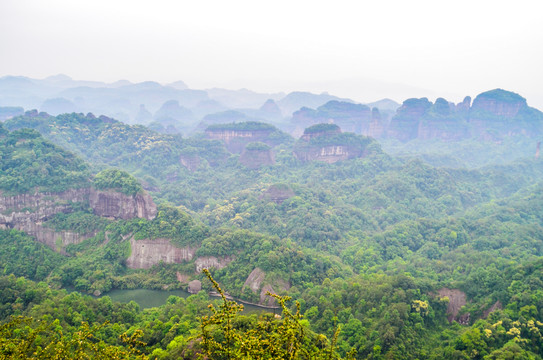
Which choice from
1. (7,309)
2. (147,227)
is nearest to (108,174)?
(147,227)

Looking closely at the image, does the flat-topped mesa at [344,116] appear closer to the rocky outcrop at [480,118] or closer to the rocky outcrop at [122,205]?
the rocky outcrop at [480,118]

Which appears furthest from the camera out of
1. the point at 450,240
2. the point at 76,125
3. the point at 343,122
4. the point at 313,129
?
the point at 343,122

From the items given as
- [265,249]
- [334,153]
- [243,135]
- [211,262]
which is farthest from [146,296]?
[243,135]

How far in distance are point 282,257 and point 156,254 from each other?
1911 centimetres

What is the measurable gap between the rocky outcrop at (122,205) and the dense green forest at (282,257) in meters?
1.03

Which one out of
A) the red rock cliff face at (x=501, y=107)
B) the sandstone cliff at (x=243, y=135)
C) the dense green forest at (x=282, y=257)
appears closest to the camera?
the dense green forest at (x=282, y=257)

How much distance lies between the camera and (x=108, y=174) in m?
56.7

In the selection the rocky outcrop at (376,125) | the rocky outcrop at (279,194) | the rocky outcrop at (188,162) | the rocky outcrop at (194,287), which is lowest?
the rocky outcrop at (194,287)

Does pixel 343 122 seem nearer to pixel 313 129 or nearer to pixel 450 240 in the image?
pixel 313 129

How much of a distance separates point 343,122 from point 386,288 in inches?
5744

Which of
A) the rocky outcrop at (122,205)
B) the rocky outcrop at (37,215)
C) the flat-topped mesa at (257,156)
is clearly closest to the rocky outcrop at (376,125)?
the flat-topped mesa at (257,156)

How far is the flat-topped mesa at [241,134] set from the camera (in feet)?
409

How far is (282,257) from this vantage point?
45781mm

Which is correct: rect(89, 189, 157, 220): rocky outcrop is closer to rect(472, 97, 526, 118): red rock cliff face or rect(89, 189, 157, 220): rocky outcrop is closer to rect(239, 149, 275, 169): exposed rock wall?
rect(239, 149, 275, 169): exposed rock wall
